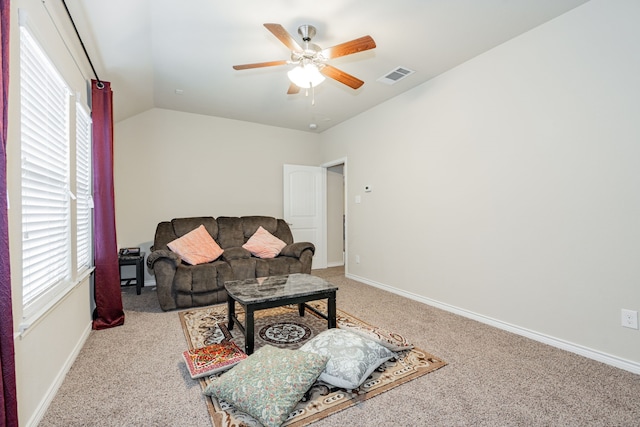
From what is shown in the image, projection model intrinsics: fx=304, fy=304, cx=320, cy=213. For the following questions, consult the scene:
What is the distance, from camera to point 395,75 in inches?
137

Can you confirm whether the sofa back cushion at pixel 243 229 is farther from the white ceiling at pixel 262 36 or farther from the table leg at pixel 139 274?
the white ceiling at pixel 262 36

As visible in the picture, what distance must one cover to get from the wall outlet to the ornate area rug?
1292mm

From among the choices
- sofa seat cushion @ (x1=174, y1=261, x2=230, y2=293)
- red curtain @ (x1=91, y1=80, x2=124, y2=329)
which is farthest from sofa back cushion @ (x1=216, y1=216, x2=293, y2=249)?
red curtain @ (x1=91, y1=80, x2=124, y2=329)

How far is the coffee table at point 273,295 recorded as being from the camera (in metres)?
2.26

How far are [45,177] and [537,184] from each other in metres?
3.62

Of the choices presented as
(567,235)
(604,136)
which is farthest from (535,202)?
(604,136)

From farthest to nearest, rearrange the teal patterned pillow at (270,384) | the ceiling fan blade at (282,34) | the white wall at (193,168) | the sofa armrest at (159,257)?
the white wall at (193,168), the sofa armrest at (159,257), the ceiling fan blade at (282,34), the teal patterned pillow at (270,384)

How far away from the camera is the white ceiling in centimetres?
229

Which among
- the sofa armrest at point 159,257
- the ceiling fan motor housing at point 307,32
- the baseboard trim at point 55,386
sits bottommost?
the baseboard trim at point 55,386

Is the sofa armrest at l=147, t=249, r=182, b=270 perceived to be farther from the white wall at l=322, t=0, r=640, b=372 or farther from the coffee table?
the white wall at l=322, t=0, r=640, b=372

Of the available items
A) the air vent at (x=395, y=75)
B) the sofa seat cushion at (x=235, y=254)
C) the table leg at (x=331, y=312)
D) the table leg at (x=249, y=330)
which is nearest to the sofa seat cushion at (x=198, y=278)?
the sofa seat cushion at (x=235, y=254)

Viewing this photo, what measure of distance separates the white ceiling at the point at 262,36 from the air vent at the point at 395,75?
2.8 inches

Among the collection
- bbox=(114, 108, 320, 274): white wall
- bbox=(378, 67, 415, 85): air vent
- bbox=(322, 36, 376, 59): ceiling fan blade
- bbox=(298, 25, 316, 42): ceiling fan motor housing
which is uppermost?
bbox=(378, 67, 415, 85): air vent

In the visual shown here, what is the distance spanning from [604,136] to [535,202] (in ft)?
2.14
